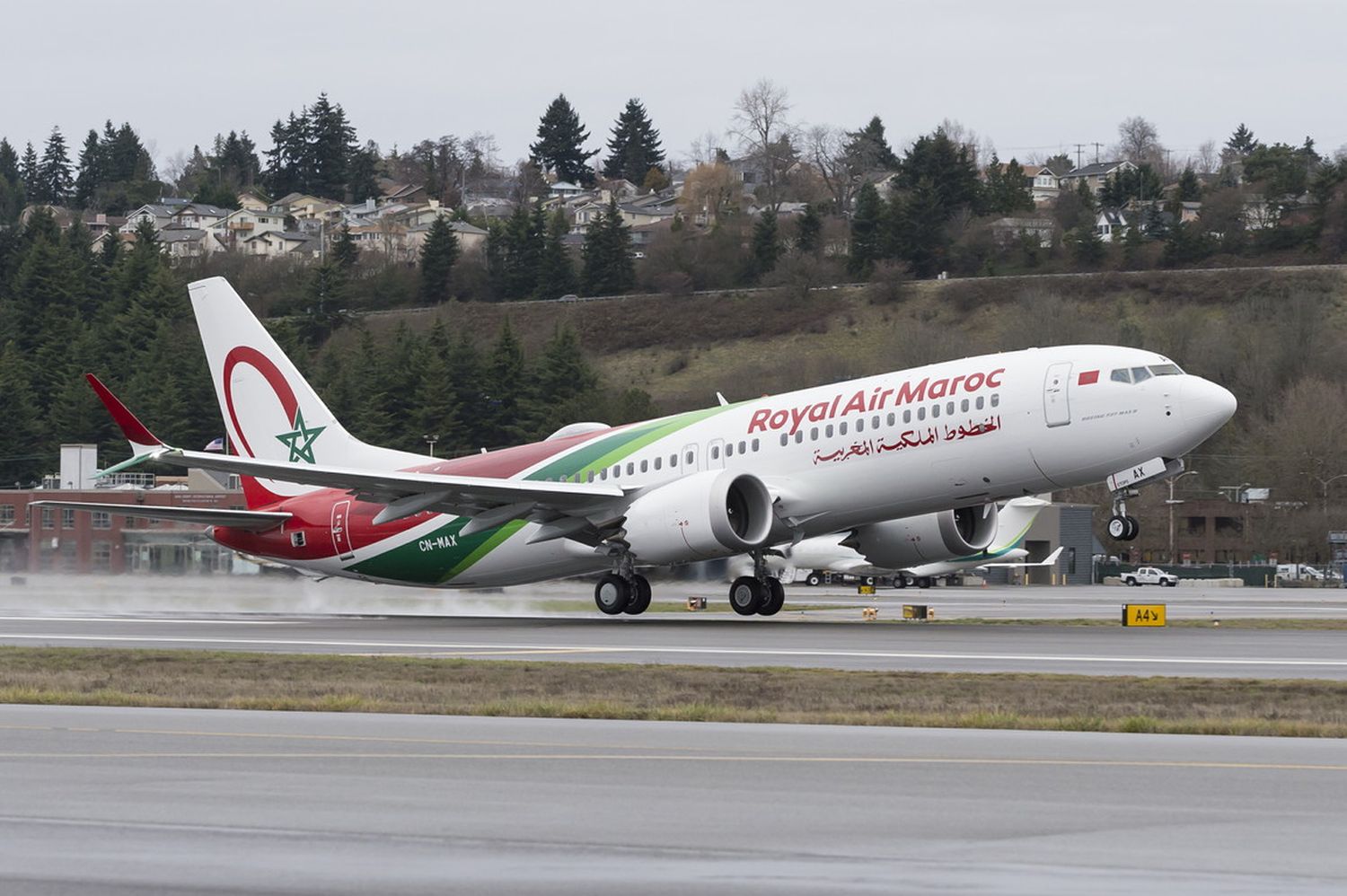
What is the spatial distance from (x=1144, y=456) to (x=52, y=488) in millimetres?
74807

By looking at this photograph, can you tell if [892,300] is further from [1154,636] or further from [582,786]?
[582,786]

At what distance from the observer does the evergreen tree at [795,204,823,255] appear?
576ft

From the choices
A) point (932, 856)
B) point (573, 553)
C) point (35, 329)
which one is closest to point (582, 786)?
point (932, 856)

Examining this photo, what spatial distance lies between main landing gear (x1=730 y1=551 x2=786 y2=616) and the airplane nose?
10.1 metres

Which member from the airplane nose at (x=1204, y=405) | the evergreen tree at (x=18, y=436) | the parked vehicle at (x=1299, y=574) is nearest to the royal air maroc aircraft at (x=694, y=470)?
the airplane nose at (x=1204, y=405)

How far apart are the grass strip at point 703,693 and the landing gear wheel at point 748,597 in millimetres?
13906

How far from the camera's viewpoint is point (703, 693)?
1977 centimetres

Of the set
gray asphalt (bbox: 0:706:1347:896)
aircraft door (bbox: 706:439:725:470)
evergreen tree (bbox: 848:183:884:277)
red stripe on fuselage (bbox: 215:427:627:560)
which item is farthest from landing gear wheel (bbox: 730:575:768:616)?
evergreen tree (bbox: 848:183:884:277)

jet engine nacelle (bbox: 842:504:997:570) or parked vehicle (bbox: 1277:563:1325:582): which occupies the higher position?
jet engine nacelle (bbox: 842:504:997:570)

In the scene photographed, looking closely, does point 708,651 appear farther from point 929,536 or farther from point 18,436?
point 18,436

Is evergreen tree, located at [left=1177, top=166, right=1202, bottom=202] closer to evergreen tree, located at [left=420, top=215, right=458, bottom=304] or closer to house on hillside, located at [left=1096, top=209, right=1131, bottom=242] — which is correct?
Result: house on hillside, located at [left=1096, top=209, right=1131, bottom=242]

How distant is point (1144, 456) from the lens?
32750 millimetres

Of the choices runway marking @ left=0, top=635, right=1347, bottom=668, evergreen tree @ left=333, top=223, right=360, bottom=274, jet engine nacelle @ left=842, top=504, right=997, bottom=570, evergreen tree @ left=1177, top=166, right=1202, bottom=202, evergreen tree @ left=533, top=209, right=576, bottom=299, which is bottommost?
runway marking @ left=0, top=635, right=1347, bottom=668

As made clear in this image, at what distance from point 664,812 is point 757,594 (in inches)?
1103
